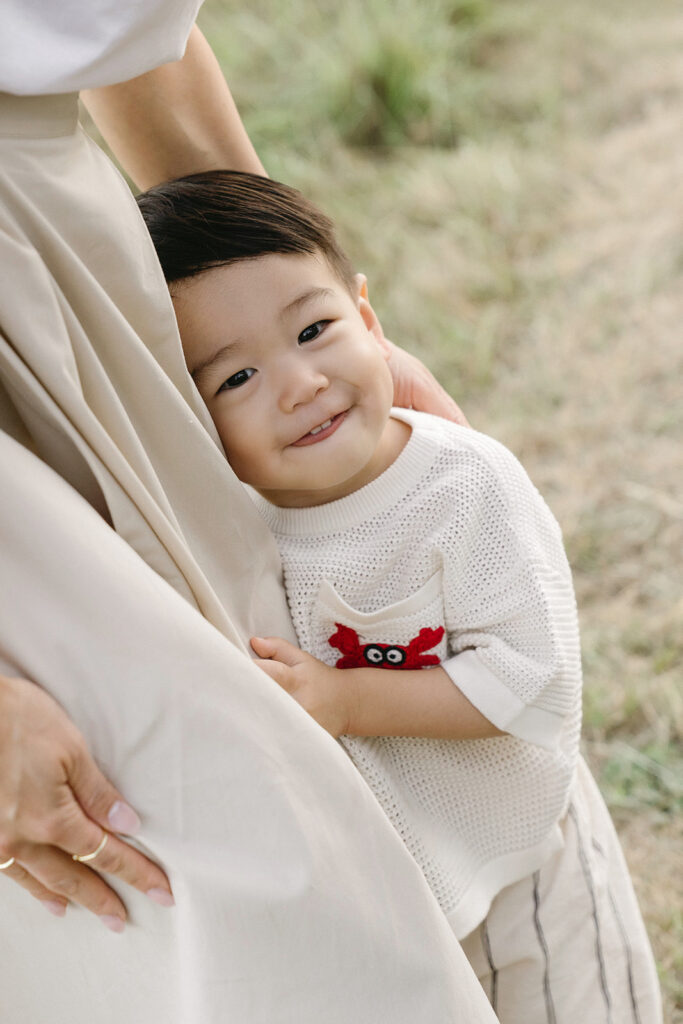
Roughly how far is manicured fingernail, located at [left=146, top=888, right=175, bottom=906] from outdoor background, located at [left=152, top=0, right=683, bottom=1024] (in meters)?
1.17

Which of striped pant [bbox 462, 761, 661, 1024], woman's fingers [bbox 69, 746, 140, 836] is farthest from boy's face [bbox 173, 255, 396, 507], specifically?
striped pant [bbox 462, 761, 661, 1024]

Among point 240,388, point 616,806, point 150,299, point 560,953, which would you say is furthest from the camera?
point 616,806

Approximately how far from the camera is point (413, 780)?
1.15 metres

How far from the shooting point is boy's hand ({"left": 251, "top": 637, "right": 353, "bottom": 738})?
40.1 inches

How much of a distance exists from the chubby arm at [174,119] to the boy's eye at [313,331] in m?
0.26

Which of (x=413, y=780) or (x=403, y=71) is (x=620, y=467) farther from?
(x=403, y=71)

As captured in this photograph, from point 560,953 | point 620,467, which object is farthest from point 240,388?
point 620,467

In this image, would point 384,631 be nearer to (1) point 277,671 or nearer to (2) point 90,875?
(1) point 277,671

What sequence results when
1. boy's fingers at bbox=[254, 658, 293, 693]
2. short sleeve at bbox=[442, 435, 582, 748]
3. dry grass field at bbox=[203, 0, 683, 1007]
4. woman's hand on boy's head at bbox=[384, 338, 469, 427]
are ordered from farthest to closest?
dry grass field at bbox=[203, 0, 683, 1007] → woman's hand on boy's head at bbox=[384, 338, 469, 427] → short sleeve at bbox=[442, 435, 582, 748] → boy's fingers at bbox=[254, 658, 293, 693]

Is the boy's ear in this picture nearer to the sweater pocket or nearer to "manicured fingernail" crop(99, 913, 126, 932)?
the sweater pocket

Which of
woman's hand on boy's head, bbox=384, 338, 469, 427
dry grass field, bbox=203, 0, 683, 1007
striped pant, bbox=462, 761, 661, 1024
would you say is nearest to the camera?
striped pant, bbox=462, 761, 661, 1024

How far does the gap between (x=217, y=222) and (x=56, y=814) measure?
1.96 ft

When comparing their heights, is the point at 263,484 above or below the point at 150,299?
below

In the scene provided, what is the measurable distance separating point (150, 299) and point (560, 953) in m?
0.88
